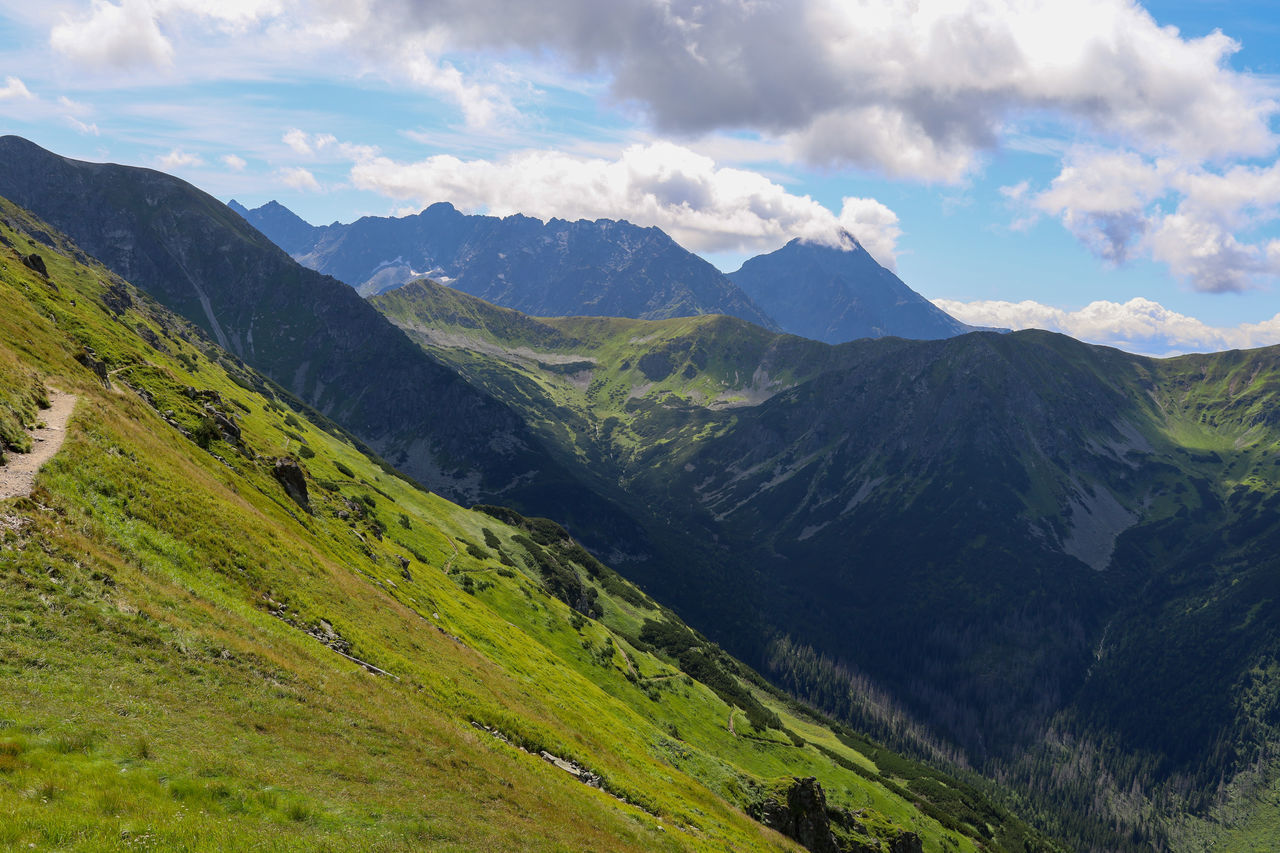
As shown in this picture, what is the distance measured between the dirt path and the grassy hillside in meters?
0.61

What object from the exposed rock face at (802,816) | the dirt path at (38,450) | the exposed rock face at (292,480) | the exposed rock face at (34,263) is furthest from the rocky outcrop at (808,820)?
the exposed rock face at (34,263)

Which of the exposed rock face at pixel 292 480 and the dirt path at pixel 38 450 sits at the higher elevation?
the dirt path at pixel 38 450

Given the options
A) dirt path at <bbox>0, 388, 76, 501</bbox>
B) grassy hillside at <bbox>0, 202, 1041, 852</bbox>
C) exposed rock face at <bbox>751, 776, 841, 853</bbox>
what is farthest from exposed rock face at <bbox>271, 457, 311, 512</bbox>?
exposed rock face at <bbox>751, 776, 841, 853</bbox>

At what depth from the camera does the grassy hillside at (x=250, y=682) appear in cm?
1875

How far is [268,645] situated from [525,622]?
65065 mm

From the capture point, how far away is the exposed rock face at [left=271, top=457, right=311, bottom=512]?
225ft

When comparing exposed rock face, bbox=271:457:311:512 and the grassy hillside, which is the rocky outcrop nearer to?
the grassy hillside

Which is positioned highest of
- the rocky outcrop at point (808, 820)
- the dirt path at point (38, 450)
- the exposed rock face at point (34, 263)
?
the exposed rock face at point (34, 263)

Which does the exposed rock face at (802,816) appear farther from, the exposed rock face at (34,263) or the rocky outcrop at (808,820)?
the exposed rock face at (34,263)

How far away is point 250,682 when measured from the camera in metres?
26.6

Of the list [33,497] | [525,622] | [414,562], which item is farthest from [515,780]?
[525,622]

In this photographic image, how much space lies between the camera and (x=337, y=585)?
1801 inches

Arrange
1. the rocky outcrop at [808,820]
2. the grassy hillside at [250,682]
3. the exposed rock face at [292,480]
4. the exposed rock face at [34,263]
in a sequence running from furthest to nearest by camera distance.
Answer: the exposed rock face at [34,263] < the exposed rock face at [292,480] < the rocky outcrop at [808,820] < the grassy hillside at [250,682]

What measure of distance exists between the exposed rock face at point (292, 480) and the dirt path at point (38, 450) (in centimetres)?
2477
